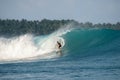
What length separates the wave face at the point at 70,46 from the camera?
24.9 meters

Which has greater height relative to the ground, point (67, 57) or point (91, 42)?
point (91, 42)

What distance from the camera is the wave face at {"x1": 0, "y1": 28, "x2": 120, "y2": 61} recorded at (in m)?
24.9

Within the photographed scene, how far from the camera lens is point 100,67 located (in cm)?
1850

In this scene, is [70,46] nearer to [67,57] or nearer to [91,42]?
[91,42]

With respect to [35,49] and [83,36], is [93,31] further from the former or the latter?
[35,49]

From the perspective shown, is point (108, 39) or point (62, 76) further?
point (108, 39)

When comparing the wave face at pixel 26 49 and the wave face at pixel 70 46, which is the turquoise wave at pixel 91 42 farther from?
the wave face at pixel 26 49

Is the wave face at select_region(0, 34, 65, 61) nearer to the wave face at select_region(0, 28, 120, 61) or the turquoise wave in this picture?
the wave face at select_region(0, 28, 120, 61)

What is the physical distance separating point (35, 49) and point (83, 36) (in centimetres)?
484

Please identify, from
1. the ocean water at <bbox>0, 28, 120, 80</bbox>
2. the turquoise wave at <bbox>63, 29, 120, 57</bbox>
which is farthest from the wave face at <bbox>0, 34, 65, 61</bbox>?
the turquoise wave at <bbox>63, 29, 120, 57</bbox>

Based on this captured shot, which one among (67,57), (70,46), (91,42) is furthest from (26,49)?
(91,42)

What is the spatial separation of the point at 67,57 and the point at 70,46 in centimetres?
480

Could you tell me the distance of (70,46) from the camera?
28.3 meters

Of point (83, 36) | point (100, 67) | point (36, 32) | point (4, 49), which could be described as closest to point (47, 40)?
point (83, 36)
